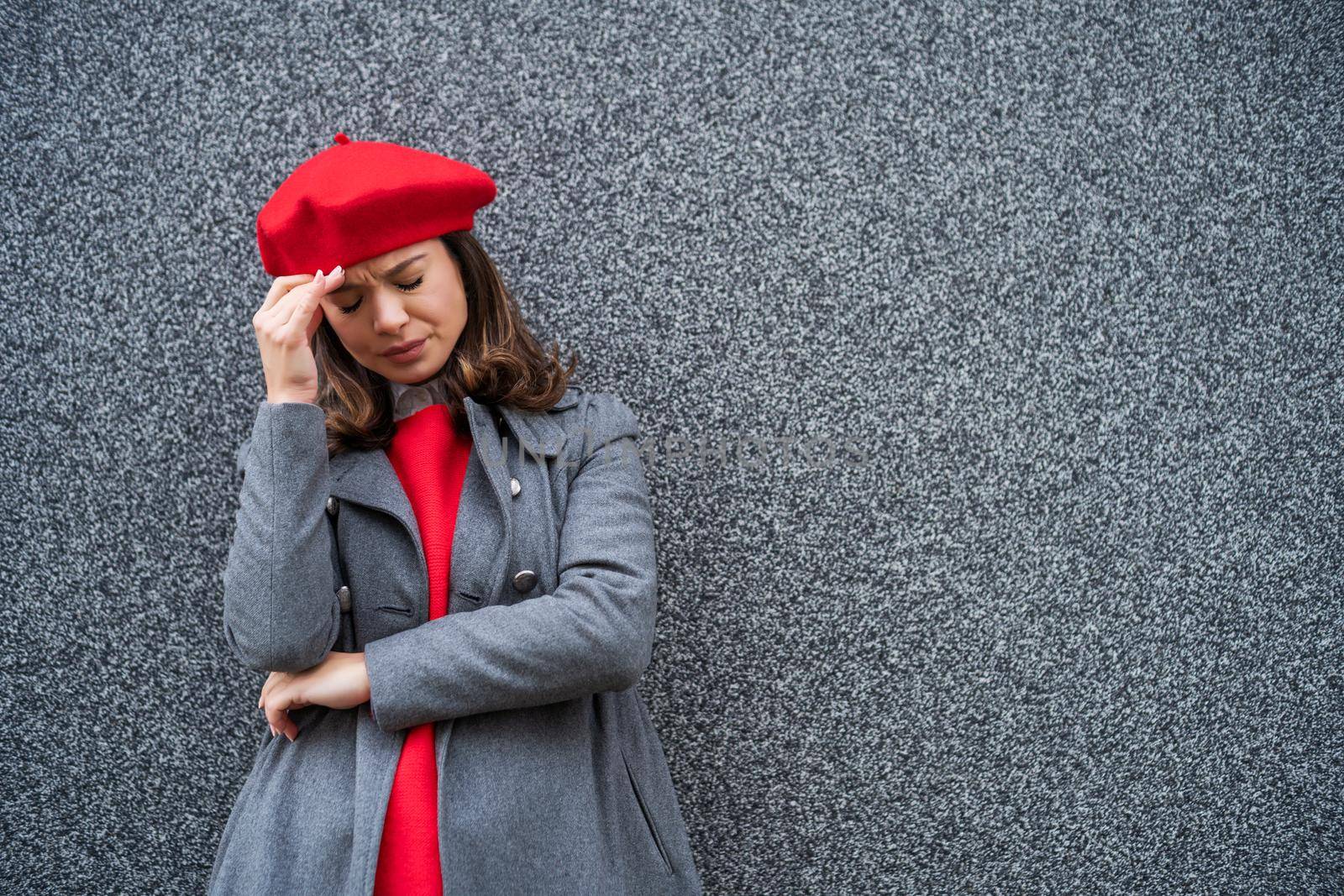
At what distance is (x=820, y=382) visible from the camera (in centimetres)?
112

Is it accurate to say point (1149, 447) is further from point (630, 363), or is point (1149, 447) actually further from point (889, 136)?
point (630, 363)

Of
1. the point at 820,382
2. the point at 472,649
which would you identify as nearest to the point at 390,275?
the point at 472,649

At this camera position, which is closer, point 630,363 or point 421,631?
point 421,631

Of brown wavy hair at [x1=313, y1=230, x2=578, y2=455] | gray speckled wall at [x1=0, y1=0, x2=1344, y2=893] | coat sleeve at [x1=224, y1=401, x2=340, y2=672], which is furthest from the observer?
gray speckled wall at [x1=0, y1=0, x2=1344, y2=893]

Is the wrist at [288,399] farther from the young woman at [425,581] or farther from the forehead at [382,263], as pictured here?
the forehead at [382,263]

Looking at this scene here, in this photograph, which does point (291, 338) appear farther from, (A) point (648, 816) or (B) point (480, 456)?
(A) point (648, 816)

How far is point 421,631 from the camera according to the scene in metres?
0.77

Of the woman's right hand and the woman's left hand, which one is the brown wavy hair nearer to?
the woman's right hand

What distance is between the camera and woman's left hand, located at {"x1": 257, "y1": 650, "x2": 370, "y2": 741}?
77cm

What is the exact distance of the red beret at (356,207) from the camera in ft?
2.59

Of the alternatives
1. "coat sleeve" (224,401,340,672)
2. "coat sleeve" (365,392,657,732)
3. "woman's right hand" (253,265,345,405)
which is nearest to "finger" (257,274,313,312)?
"woman's right hand" (253,265,345,405)

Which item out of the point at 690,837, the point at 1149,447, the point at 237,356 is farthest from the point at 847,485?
the point at 237,356

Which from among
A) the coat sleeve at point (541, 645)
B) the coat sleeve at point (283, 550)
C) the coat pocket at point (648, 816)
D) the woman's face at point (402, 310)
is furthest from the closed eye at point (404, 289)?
the coat pocket at point (648, 816)

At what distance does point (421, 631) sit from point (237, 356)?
55 cm
